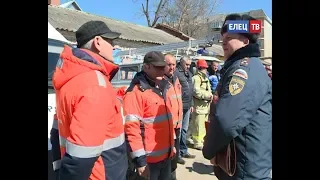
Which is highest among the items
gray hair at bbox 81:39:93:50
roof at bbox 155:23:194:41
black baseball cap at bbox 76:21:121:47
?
roof at bbox 155:23:194:41

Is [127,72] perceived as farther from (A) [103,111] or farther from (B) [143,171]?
(A) [103,111]

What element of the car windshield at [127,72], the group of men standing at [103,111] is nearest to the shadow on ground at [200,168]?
the car windshield at [127,72]

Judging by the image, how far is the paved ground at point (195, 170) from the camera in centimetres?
495

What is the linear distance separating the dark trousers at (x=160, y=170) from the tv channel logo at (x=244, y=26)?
4.75 feet

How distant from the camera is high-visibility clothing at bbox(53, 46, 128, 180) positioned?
1.60 meters

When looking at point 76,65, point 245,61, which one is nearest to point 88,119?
point 76,65

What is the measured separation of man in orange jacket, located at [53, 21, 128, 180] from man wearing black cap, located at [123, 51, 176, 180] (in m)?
0.75

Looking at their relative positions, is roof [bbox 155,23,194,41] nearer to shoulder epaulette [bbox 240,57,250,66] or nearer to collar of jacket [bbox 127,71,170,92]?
collar of jacket [bbox 127,71,170,92]

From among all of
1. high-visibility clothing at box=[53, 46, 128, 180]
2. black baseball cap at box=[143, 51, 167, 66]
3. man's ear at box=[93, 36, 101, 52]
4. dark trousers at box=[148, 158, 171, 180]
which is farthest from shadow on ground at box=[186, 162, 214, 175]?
man's ear at box=[93, 36, 101, 52]
